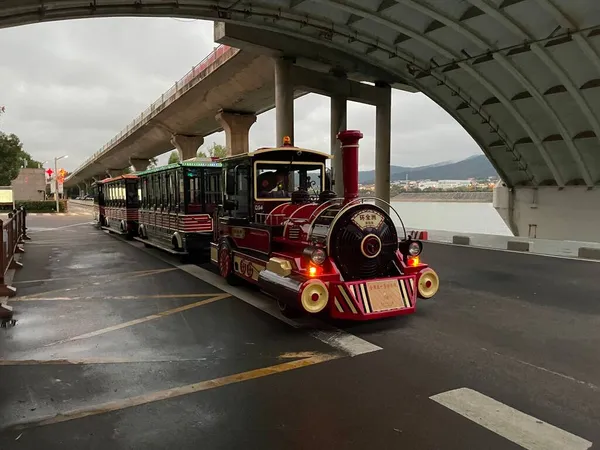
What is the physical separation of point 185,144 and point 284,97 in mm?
22590

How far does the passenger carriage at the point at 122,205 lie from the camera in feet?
61.6

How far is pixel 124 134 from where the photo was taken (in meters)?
47.2

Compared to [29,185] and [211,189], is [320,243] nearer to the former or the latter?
[211,189]

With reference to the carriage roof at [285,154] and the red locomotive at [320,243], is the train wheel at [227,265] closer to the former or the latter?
the red locomotive at [320,243]

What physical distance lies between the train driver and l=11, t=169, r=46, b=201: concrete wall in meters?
51.4

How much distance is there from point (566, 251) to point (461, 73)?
319 inches

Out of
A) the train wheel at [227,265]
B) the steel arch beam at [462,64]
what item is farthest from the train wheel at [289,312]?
the steel arch beam at [462,64]

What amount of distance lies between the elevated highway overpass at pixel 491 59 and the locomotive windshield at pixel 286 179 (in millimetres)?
8067

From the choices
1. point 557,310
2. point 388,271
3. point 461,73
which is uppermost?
point 461,73

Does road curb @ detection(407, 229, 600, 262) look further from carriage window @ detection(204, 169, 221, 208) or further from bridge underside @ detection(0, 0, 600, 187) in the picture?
carriage window @ detection(204, 169, 221, 208)

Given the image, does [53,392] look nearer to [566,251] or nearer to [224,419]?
[224,419]

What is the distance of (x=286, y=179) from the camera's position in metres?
7.98

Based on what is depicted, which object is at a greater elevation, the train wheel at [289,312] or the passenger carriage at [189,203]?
the passenger carriage at [189,203]

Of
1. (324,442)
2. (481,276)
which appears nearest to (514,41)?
(481,276)
